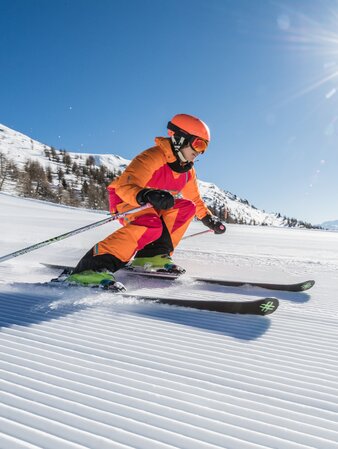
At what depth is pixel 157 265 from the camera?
3723 mm

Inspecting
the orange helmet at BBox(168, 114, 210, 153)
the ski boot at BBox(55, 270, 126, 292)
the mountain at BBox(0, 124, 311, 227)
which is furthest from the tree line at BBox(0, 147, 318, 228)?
the ski boot at BBox(55, 270, 126, 292)

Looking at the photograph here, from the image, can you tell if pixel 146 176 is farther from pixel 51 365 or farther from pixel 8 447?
pixel 8 447

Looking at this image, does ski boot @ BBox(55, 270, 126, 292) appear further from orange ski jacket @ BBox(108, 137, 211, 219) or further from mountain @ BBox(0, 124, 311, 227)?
mountain @ BBox(0, 124, 311, 227)

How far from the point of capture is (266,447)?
1.04m

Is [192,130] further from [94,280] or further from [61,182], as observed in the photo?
[61,182]

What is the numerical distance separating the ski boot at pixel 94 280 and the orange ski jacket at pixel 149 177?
2.27 ft

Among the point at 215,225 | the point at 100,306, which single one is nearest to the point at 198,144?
the point at 215,225

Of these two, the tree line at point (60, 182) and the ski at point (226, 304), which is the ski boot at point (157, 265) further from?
the tree line at point (60, 182)

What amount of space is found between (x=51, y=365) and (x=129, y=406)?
18.6 inches

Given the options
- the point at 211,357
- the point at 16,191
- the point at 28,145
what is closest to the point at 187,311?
the point at 211,357

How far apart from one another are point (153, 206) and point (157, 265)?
93 centimetres

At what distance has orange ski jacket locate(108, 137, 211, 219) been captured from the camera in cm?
325

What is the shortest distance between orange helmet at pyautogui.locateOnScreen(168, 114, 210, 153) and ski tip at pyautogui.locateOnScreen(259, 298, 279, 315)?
1844mm

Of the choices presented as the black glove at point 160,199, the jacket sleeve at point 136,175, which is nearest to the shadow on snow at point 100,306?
the black glove at point 160,199
